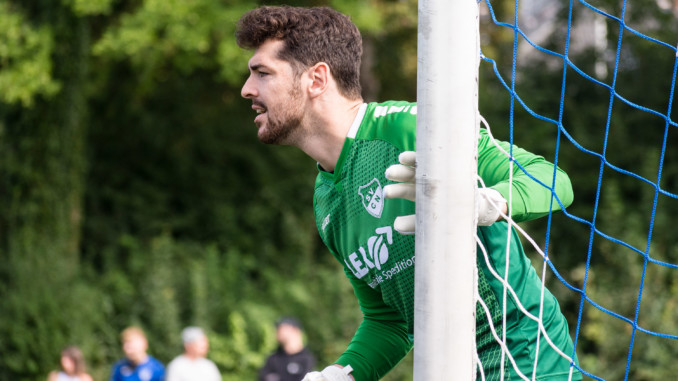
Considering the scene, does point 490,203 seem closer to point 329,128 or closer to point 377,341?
point 329,128

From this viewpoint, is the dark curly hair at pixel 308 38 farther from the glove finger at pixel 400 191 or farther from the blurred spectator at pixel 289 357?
the blurred spectator at pixel 289 357

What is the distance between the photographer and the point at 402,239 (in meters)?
2.27

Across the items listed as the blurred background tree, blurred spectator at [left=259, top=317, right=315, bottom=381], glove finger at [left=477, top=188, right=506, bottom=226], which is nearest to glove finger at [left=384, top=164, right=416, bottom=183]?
glove finger at [left=477, top=188, right=506, bottom=226]

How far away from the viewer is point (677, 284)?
820 centimetres

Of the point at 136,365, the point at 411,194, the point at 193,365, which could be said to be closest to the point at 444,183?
the point at 411,194

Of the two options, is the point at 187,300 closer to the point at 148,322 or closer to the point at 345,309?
the point at 148,322

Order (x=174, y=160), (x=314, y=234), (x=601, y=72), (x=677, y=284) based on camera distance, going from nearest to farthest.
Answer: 1. (x=677, y=284)
2. (x=601, y=72)
3. (x=314, y=234)
4. (x=174, y=160)

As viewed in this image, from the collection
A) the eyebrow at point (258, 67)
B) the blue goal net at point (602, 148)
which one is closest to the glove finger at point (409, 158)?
the eyebrow at point (258, 67)

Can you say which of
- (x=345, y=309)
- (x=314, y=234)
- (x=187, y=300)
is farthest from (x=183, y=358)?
(x=314, y=234)

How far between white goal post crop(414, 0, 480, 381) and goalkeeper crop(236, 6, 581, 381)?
0.27 metres

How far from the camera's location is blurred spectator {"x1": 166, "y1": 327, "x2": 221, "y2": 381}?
264 inches

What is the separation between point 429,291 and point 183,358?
17.3 ft

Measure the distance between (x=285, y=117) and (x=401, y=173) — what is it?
1.97 feet

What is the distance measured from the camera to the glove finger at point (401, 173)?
1893 millimetres
